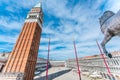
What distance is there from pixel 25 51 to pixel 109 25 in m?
28.0

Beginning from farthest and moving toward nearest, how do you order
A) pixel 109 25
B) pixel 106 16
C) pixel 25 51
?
pixel 25 51, pixel 106 16, pixel 109 25

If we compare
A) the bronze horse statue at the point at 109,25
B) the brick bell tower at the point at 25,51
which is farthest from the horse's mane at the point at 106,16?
the brick bell tower at the point at 25,51

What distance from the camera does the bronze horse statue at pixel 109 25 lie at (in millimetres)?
2477

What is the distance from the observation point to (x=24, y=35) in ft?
105

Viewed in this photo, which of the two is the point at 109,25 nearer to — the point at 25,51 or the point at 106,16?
the point at 106,16

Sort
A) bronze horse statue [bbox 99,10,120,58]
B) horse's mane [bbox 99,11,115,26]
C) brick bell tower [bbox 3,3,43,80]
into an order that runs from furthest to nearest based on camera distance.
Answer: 1. brick bell tower [bbox 3,3,43,80]
2. horse's mane [bbox 99,11,115,26]
3. bronze horse statue [bbox 99,10,120,58]

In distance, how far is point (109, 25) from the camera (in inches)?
107

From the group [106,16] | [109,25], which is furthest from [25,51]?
[109,25]

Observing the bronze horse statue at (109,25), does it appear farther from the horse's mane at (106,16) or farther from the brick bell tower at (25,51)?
the brick bell tower at (25,51)

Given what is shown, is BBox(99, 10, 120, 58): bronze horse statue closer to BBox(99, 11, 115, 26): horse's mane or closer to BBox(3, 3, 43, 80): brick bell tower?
BBox(99, 11, 115, 26): horse's mane

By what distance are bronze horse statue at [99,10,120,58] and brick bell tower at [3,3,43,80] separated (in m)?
25.0

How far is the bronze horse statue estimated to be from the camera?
2477 mm

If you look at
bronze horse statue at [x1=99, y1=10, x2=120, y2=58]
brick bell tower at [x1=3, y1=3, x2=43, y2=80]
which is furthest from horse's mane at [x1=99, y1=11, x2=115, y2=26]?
brick bell tower at [x1=3, y1=3, x2=43, y2=80]

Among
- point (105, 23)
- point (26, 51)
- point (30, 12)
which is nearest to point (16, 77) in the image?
point (26, 51)
